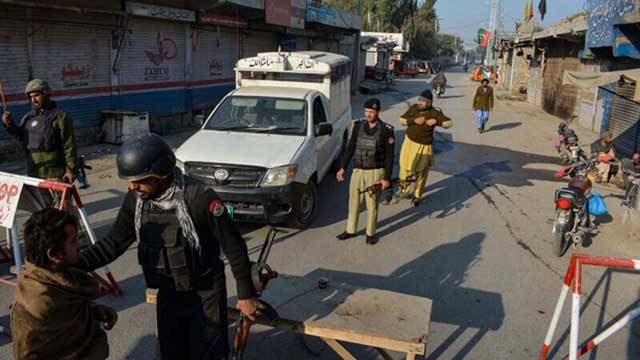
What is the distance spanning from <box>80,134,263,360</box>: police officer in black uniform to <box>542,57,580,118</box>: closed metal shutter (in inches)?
858

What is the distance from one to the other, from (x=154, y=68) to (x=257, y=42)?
7694mm

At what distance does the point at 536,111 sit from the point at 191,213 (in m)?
27.0

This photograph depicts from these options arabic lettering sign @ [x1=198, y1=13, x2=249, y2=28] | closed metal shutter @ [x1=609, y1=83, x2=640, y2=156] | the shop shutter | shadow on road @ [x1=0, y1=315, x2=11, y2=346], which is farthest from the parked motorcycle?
shadow on road @ [x1=0, y1=315, x2=11, y2=346]

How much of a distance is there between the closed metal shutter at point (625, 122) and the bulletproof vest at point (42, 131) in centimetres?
1327

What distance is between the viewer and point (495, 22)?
63625mm

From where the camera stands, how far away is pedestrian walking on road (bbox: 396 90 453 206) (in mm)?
8445

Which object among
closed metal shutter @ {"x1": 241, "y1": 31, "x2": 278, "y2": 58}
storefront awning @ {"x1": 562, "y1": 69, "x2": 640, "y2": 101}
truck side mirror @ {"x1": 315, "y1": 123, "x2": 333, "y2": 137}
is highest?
closed metal shutter @ {"x1": 241, "y1": 31, "x2": 278, "y2": 58}

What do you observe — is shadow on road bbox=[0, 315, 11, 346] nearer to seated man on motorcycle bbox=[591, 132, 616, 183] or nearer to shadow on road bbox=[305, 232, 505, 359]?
shadow on road bbox=[305, 232, 505, 359]

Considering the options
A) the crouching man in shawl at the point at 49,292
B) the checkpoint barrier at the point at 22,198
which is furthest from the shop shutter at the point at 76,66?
the crouching man in shawl at the point at 49,292

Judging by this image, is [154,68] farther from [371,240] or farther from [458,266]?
[458,266]

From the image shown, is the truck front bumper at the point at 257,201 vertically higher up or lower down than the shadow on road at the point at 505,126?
higher up

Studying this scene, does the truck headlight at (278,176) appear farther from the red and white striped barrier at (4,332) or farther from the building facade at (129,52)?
the building facade at (129,52)

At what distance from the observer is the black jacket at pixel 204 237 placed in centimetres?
275

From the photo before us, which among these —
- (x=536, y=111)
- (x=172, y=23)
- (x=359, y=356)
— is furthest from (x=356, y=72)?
(x=359, y=356)
